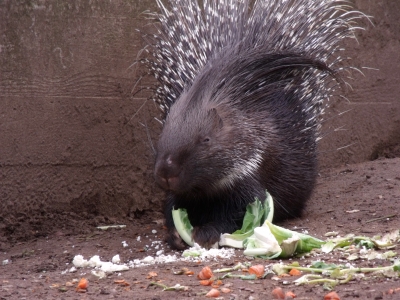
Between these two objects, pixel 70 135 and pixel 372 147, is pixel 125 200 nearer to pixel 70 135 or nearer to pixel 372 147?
pixel 70 135

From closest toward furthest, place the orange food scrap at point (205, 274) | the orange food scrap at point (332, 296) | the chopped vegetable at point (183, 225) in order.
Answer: the orange food scrap at point (332, 296), the orange food scrap at point (205, 274), the chopped vegetable at point (183, 225)

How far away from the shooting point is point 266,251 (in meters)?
2.93

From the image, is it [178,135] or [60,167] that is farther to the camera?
[60,167]

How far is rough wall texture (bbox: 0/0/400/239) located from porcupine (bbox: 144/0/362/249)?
0.85 feet

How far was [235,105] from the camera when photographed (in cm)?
360

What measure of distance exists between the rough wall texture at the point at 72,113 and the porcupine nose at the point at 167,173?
2.43ft

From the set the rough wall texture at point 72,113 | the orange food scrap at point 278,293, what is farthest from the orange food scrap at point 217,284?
the rough wall texture at point 72,113

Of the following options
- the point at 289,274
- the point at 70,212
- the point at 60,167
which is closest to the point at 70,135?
the point at 60,167

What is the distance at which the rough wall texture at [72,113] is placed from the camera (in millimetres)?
3965

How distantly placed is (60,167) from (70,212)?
0.28 m

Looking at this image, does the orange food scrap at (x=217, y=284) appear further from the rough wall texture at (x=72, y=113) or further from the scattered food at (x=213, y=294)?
the rough wall texture at (x=72, y=113)

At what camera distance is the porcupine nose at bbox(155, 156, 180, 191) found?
3.15 metres

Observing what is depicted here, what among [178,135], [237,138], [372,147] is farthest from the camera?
[372,147]

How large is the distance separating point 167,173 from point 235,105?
636 mm
